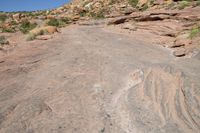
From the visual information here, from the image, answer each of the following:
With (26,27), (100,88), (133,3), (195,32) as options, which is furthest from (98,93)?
(133,3)

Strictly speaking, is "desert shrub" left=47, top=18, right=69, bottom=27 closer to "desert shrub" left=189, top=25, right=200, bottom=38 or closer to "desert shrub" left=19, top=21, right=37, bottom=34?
"desert shrub" left=19, top=21, right=37, bottom=34

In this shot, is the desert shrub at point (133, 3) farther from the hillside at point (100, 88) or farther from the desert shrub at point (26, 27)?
the hillside at point (100, 88)

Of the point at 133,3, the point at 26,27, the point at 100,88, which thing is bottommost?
the point at 26,27

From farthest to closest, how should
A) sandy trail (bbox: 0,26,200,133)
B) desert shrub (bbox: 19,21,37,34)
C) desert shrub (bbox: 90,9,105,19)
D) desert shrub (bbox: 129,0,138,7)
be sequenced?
desert shrub (bbox: 129,0,138,7) < desert shrub (bbox: 90,9,105,19) < desert shrub (bbox: 19,21,37,34) < sandy trail (bbox: 0,26,200,133)

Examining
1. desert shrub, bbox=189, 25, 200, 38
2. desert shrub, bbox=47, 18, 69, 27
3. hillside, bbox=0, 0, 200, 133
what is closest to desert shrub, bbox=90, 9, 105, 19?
desert shrub, bbox=47, 18, 69, 27

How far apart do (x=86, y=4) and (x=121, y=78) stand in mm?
32277

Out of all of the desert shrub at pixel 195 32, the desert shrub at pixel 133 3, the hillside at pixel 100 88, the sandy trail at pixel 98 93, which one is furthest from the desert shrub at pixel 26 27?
the sandy trail at pixel 98 93

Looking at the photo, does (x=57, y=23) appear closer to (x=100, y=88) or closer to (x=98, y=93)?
(x=100, y=88)

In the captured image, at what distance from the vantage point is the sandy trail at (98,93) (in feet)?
18.2

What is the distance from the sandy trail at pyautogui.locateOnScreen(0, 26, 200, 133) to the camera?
5539 millimetres

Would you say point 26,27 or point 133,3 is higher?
point 133,3

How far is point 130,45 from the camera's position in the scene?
39.4ft

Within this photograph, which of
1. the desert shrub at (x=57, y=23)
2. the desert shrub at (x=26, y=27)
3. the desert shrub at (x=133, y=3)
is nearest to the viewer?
the desert shrub at (x=26, y=27)

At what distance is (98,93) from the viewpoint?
22.0 ft
